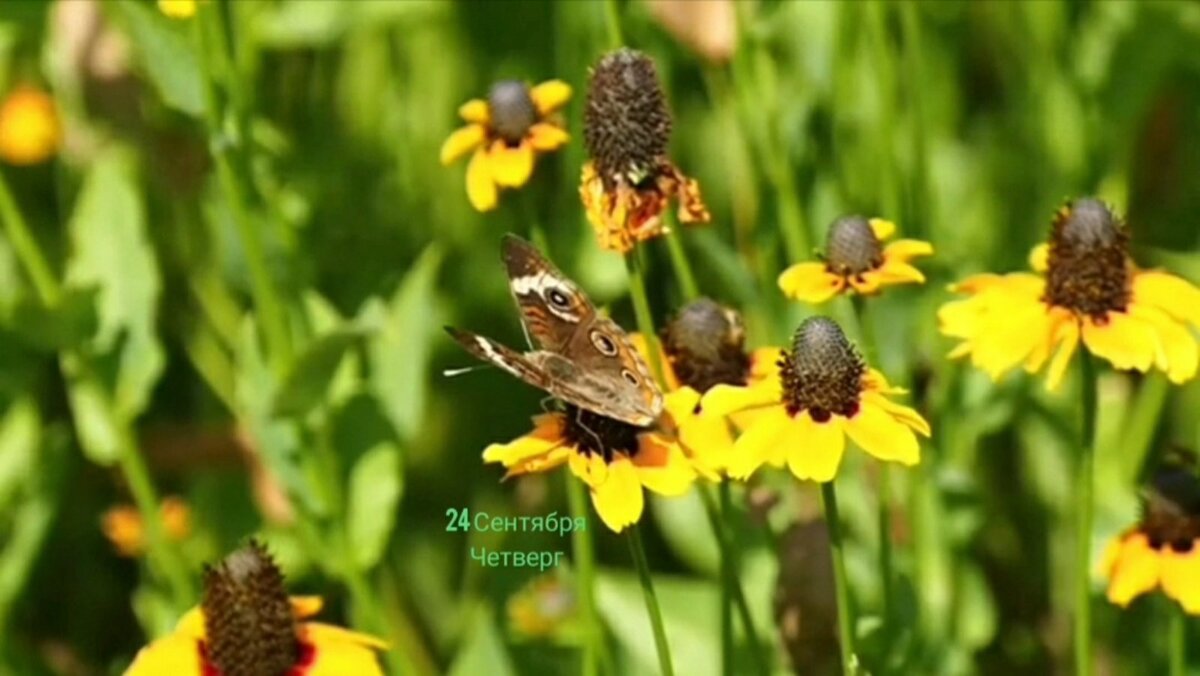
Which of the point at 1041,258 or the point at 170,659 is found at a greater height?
the point at 1041,258

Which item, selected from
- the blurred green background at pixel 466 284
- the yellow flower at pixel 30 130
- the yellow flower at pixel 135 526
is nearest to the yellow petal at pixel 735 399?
the blurred green background at pixel 466 284

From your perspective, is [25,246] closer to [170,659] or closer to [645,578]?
[170,659]

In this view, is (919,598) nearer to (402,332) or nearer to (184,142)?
(402,332)

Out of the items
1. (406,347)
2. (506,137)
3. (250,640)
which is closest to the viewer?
(250,640)

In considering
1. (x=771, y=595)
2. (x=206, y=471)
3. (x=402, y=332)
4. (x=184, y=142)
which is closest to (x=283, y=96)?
(x=184, y=142)

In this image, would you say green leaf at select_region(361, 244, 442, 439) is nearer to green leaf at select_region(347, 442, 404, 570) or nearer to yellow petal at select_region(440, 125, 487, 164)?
green leaf at select_region(347, 442, 404, 570)

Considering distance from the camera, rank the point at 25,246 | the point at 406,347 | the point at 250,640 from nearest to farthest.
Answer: the point at 250,640
the point at 25,246
the point at 406,347

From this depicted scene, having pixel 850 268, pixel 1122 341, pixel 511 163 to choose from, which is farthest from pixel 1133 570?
pixel 511 163

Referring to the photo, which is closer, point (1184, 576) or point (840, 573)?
point (840, 573)
